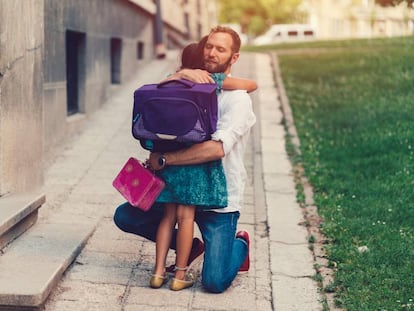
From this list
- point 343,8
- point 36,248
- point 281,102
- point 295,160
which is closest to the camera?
point 36,248

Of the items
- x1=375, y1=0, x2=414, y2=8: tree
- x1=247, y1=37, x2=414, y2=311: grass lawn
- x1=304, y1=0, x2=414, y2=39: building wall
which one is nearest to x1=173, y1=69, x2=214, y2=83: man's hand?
x1=247, y1=37, x2=414, y2=311: grass lawn

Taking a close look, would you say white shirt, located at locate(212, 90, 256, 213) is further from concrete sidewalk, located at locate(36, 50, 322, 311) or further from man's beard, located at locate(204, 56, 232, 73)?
concrete sidewalk, located at locate(36, 50, 322, 311)

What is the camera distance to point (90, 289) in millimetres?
5234

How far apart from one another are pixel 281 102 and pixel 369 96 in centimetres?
142

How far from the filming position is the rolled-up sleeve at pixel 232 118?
4945mm

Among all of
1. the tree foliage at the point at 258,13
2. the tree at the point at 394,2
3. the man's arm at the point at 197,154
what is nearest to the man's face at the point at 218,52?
the man's arm at the point at 197,154

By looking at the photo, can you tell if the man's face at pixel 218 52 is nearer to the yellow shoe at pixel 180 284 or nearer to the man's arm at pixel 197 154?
the man's arm at pixel 197 154

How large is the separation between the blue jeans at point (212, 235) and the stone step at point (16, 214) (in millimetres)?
756

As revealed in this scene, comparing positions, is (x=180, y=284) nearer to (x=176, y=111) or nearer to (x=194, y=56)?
(x=176, y=111)

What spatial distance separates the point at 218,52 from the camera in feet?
16.7

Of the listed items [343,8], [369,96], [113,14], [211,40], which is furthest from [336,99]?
[343,8]

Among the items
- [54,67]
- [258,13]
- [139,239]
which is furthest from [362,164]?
[258,13]

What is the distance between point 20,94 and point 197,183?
1910mm

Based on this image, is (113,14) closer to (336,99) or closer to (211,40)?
(336,99)
